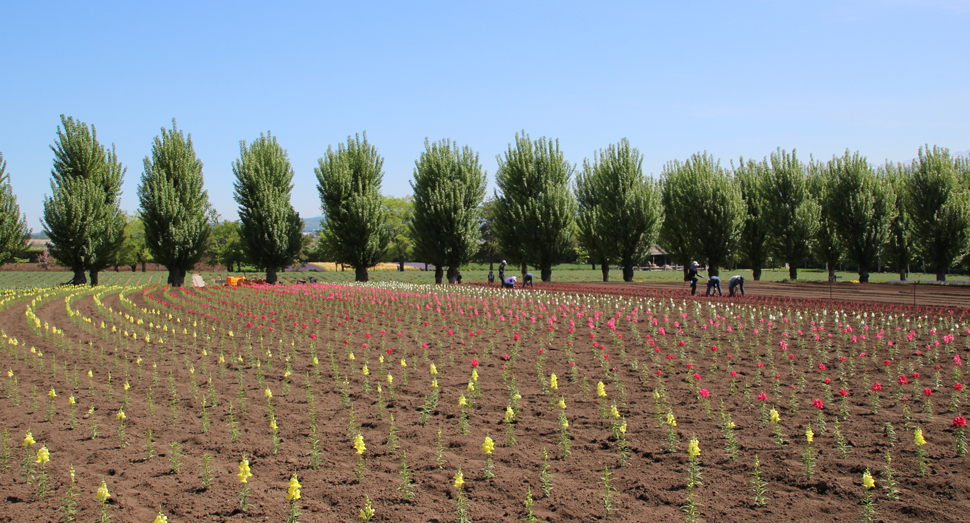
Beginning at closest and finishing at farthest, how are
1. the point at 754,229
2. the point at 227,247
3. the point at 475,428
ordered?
the point at 475,428
the point at 754,229
the point at 227,247

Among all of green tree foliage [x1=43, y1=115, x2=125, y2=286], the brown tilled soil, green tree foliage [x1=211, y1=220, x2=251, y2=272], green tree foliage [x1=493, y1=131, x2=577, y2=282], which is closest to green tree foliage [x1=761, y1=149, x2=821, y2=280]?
green tree foliage [x1=493, y1=131, x2=577, y2=282]

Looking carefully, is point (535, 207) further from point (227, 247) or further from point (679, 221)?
point (227, 247)

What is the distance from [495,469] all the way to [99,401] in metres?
5.54

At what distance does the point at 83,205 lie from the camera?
34688 millimetres

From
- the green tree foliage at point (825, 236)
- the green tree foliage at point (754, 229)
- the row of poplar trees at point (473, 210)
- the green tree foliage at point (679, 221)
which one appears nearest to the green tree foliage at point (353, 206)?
the row of poplar trees at point (473, 210)

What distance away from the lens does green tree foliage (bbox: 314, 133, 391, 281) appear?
36.3 meters

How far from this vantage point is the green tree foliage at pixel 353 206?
36281 mm

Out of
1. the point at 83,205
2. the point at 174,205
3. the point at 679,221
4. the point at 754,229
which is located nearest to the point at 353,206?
the point at 174,205

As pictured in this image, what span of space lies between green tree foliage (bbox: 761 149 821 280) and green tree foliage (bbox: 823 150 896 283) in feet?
5.77

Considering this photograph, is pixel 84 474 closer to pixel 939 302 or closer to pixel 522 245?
pixel 939 302

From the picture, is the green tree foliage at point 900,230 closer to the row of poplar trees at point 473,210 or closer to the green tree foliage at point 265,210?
the row of poplar trees at point 473,210

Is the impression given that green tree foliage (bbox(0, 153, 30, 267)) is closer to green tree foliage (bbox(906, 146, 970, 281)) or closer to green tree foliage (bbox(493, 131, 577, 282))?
green tree foliage (bbox(493, 131, 577, 282))

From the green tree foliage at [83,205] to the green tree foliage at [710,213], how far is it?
35839 millimetres

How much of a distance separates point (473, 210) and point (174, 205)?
57.0 ft
